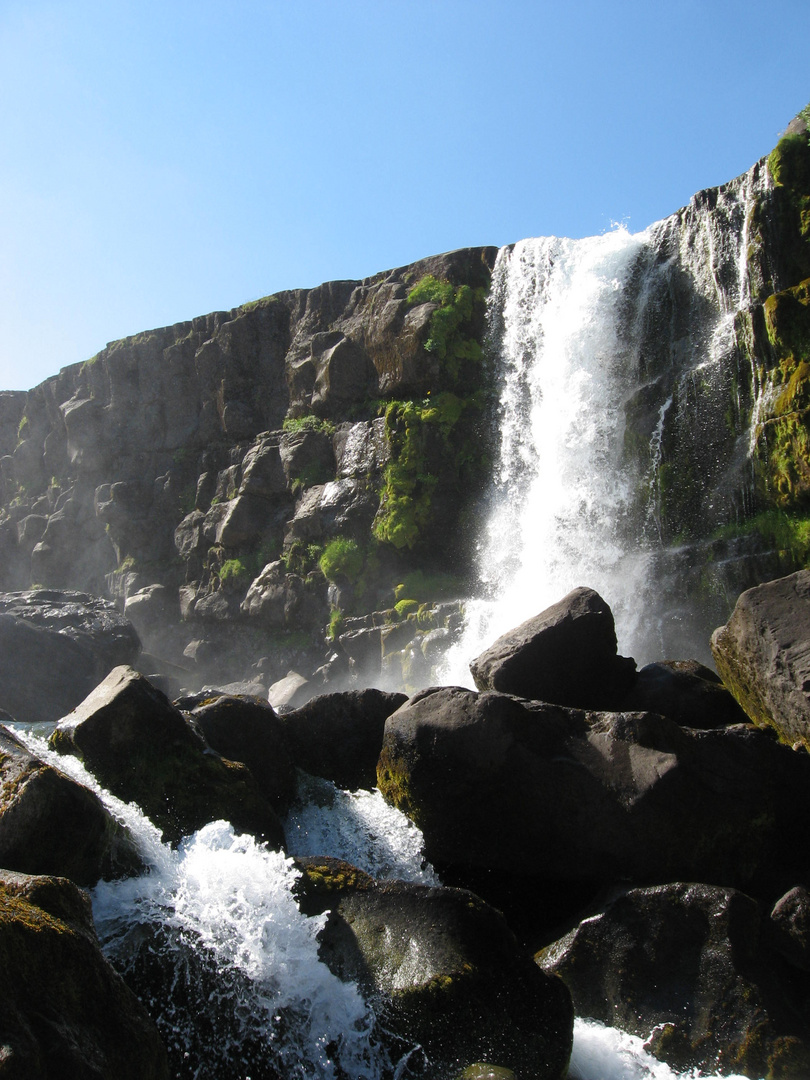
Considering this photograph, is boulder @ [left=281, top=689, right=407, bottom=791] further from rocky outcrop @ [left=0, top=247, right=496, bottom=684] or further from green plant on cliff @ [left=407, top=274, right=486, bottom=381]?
green plant on cliff @ [left=407, top=274, right=486, bottom=381]

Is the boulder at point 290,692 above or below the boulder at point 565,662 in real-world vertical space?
below

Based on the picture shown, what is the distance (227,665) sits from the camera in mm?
23391

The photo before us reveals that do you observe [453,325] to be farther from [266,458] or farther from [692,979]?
[692,979]

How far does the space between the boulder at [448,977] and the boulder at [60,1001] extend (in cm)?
132

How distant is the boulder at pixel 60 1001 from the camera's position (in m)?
3.02

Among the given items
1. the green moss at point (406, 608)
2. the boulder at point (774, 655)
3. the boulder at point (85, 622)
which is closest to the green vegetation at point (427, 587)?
the green moss at point (406, 608)

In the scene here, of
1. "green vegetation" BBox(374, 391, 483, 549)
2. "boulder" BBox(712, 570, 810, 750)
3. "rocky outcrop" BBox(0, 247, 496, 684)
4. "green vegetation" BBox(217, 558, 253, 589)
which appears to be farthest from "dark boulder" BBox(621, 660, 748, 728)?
"green vegetation" BBox(217, 558, 253, 589)

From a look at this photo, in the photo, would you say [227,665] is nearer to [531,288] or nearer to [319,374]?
[319,374]

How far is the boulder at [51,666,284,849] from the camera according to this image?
22.9 ft

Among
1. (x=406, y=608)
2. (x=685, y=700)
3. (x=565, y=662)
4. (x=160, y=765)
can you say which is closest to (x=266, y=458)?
(x=406, y=608)

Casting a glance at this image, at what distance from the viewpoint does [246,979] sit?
4410 millimetres

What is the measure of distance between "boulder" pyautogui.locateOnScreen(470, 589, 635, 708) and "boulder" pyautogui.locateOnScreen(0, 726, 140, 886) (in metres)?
4.71

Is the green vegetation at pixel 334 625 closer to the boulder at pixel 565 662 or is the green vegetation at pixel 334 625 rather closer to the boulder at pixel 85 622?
the boulder at pixel 85 622

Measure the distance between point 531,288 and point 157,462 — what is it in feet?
50.6
